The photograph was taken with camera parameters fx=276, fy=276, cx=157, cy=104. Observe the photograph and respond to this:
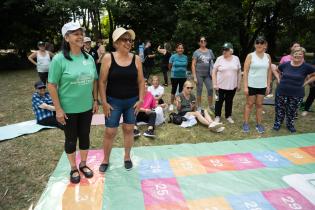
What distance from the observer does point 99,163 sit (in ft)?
11.9

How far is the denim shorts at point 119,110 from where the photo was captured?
308cm

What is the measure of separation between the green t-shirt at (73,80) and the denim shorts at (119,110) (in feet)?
0.90

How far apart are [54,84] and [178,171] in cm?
177

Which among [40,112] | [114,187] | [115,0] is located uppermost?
[115,0]

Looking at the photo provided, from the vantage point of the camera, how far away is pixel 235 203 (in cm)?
277

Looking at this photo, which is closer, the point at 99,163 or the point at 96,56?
the point at 99,163

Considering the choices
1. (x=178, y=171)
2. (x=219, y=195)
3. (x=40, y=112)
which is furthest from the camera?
(x=40, y=112)

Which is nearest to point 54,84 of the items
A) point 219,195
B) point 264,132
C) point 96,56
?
point 219,195

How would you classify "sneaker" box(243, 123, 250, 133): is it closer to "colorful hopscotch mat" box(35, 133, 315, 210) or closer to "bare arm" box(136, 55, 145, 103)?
"colorful hopscotch mat" box(35, 133, 315, 210)

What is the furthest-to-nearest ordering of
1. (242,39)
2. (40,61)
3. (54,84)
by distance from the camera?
(242,39) → (40,61) → (54,84)

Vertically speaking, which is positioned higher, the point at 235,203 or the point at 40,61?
the point at 40,61

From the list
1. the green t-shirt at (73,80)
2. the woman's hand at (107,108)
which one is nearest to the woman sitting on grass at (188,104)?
the woman's hand at (107,108)

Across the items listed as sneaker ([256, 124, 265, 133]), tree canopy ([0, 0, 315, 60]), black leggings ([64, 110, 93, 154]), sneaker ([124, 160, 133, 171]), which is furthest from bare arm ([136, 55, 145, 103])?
tree canopy ([0, 0, 315, 60])

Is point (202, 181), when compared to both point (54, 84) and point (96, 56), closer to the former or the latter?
point (54, 84)
